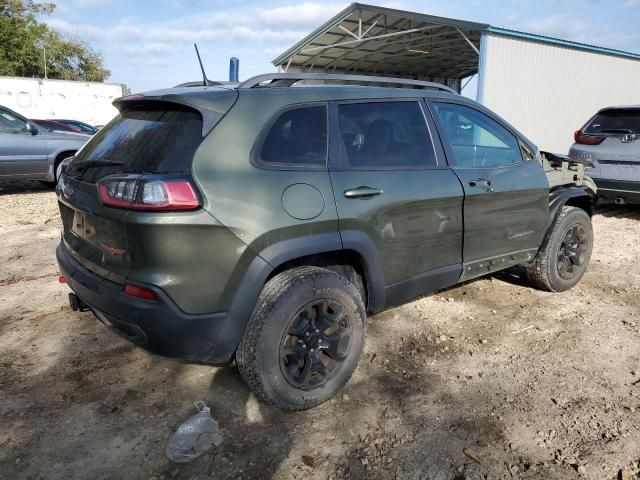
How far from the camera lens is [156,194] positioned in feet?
7.09

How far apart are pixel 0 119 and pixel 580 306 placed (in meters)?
9.44

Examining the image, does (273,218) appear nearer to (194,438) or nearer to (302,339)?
(302,339)

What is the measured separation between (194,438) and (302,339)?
72 centimetres

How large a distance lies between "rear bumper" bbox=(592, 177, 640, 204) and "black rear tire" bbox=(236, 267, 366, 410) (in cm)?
555

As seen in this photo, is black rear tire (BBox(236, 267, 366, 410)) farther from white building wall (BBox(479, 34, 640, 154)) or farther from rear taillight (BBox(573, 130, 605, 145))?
white building wall (BBox(479, 34, 640, 154))

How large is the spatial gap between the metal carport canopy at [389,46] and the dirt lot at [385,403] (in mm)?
10372

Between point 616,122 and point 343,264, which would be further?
point 616,122

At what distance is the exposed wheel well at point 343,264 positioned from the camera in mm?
2662

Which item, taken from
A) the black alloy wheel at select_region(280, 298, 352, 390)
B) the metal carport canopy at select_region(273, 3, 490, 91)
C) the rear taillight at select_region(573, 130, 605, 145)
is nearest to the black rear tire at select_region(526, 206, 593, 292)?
the black alloy wheel at select_region(280, 298, 352, 390)

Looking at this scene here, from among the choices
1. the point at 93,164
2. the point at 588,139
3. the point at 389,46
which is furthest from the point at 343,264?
the point at 389,46

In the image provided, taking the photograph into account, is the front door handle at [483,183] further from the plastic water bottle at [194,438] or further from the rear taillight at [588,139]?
the rear taillight at [588,139]

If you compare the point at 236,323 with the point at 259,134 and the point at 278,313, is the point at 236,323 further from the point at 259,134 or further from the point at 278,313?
the point at 259,134

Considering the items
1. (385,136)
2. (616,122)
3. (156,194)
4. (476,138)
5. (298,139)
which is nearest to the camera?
(156,194)

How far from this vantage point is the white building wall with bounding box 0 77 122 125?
70.5 ft
